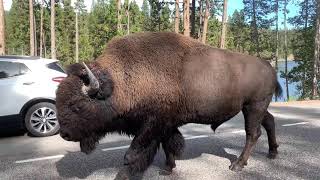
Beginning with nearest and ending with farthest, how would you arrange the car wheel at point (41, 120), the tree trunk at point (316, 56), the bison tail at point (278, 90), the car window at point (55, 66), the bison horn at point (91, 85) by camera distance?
the bison horn at point (91, 85)
the bison tail at point (278, 90)
the car wheel at point (41, 120)
the car window at point (55, 66)
the tree trunk at point (316, 56)

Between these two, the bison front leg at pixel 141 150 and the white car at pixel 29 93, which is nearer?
the bison front leg at pixel 141 150

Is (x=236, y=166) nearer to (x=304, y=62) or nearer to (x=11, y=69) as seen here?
(x=11, y=69)

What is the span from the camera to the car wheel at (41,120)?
986 cm

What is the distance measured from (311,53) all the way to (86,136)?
154 feet

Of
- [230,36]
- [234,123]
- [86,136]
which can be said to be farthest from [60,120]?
[230,36]

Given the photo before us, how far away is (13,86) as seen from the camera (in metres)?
9.59

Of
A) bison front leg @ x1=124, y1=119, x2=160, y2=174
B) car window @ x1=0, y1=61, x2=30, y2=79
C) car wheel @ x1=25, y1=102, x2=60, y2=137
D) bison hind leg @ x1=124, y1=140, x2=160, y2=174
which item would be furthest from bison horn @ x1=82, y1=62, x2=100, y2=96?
car window @ x1=0, y1=61, x2=30, y2=79

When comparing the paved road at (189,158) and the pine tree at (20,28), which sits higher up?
the pine tree at (20,28)

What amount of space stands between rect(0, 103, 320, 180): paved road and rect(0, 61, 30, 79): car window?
58.0 inches

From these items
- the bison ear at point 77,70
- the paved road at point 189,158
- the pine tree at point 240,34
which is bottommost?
the paved road at point 189,158

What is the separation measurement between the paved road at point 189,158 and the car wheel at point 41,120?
25cm

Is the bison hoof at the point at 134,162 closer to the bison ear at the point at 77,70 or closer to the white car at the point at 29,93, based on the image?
the bison ear at the point at 77,70

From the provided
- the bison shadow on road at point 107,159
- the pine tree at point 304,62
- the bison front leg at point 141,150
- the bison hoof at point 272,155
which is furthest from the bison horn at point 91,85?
the pine tree at point 304,62

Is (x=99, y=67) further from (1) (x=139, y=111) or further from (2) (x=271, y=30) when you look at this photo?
(2) (x=271, y=30)
